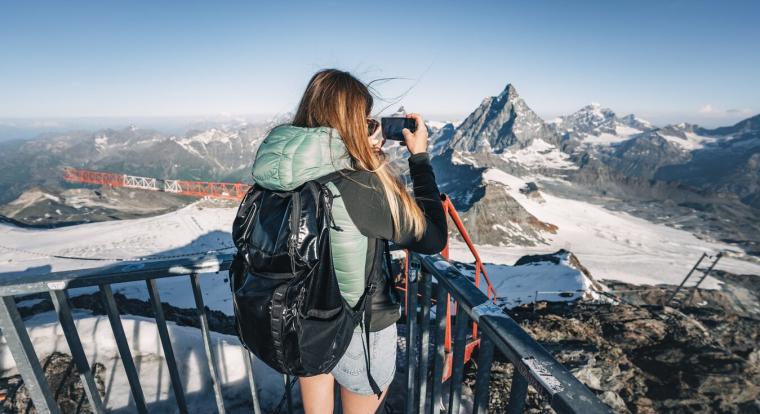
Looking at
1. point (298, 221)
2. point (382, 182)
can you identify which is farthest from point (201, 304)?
point (382, 182)

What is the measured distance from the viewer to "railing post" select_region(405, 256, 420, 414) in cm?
315

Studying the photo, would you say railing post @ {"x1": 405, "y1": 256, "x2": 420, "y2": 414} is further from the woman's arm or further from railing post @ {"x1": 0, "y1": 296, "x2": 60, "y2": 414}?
railing post @ {"x1": 0, "y1": 296, "x2": 60, "y2": 414}

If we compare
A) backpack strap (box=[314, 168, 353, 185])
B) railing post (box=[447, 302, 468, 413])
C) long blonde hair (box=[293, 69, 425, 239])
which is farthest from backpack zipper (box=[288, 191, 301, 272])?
railing post (box=[447, 302, 468, 413])

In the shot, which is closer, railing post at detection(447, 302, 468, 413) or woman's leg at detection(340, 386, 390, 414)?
railing post at detection(447, 302, 468, 413)

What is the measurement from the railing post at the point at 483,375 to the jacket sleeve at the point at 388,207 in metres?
0.67

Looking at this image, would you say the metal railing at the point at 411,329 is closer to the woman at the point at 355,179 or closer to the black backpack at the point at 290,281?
the woman at the point at 355,179

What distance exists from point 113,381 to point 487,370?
15.8 ft

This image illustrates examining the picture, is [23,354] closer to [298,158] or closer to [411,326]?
[298,158]

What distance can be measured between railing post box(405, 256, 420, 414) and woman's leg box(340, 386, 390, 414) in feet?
1.76

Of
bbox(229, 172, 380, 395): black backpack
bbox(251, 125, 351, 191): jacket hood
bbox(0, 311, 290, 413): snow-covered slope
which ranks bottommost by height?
bbox(0, 311, 290, 413): snow-covered slope

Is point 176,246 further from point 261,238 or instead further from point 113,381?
point 261,238

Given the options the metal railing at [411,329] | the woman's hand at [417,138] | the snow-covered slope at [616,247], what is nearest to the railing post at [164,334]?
the metal railing at [411,329]

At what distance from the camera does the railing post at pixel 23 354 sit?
8.61 feet

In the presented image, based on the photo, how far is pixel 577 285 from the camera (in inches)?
1105
